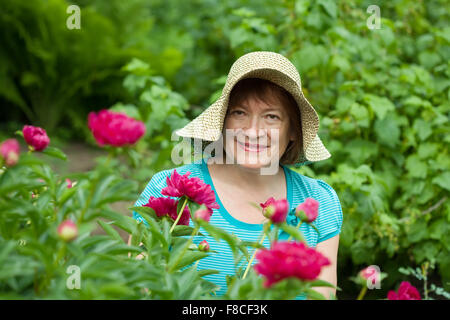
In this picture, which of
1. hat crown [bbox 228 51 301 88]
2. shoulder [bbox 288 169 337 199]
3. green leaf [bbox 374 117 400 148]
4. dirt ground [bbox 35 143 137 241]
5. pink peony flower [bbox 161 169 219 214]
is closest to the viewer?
pink peony flower [bbox 161 169 219 214]

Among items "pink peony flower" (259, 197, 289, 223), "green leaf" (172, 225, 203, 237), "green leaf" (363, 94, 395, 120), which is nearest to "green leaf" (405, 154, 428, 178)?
"green leaf" (363, 94, 395, 120)

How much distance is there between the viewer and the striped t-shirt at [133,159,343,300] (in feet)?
5.50

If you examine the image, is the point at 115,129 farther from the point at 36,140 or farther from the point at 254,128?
the point at 254,128

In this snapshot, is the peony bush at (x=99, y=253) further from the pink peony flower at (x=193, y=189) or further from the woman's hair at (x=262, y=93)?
the woman's hair at (x=262, y=93)

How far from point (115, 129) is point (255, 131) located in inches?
36.8

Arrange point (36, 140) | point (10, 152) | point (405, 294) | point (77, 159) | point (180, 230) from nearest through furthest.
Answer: point (10, 152) → point (405, 294) → point (36, 140) → point (180, 230) → point (77, 159)

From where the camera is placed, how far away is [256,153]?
169 centimetres

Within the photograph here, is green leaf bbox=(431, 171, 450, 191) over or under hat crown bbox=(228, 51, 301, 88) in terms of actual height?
under

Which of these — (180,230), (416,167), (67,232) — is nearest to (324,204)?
(180,230)

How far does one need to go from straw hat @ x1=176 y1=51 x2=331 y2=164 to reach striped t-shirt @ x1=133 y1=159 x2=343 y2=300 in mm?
117

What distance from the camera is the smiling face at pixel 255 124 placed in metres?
1.69

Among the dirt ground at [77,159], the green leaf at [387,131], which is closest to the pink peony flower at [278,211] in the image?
the green leaf at [387,131]

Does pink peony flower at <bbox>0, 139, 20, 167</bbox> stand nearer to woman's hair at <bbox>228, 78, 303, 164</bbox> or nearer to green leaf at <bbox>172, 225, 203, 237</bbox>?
green leaf at <bbox>172, 225, 203, 237</bbox>

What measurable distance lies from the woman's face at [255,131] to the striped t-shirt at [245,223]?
6.6 inches
